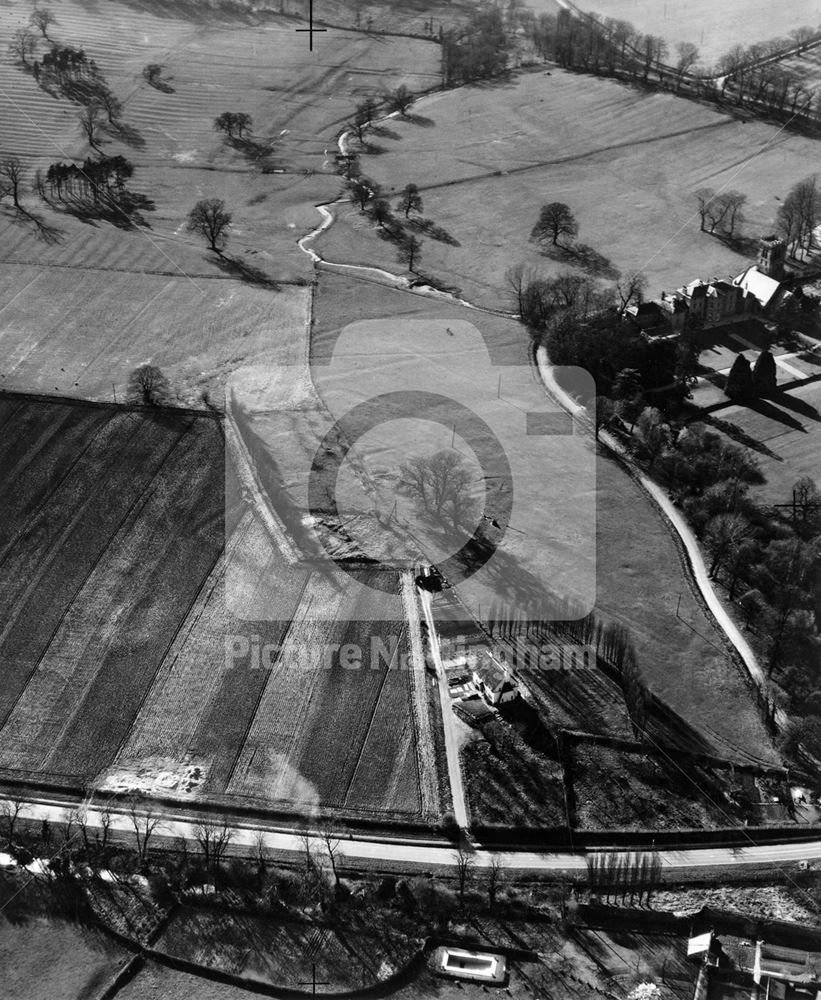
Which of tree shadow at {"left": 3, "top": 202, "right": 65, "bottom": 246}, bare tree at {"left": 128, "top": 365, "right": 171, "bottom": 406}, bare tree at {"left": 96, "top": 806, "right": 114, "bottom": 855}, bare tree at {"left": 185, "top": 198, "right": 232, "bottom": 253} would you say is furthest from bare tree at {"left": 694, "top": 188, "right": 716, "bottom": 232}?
bare tree at {"left": 96, "top": 806, "right": 114, "bottom": 855}

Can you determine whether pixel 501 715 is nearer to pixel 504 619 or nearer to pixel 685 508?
pixel 504 619

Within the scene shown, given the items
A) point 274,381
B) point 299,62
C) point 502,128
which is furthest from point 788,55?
point 274,381

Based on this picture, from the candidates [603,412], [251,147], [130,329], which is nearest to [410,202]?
[251,147]

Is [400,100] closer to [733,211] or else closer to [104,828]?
[733,211]

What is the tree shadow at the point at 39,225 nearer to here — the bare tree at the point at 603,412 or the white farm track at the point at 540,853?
the white farm track at the point at 540,853

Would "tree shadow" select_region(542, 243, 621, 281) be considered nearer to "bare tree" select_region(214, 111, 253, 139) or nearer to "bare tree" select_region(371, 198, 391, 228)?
"bare tree" select_region(371, 198, 391, 228)

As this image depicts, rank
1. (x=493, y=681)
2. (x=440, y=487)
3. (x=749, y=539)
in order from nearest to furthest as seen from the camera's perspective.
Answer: (x=493, y=681) < (x=749, y=539) < (x=440, y=487)

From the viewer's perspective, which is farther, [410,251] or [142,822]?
[410,251]
